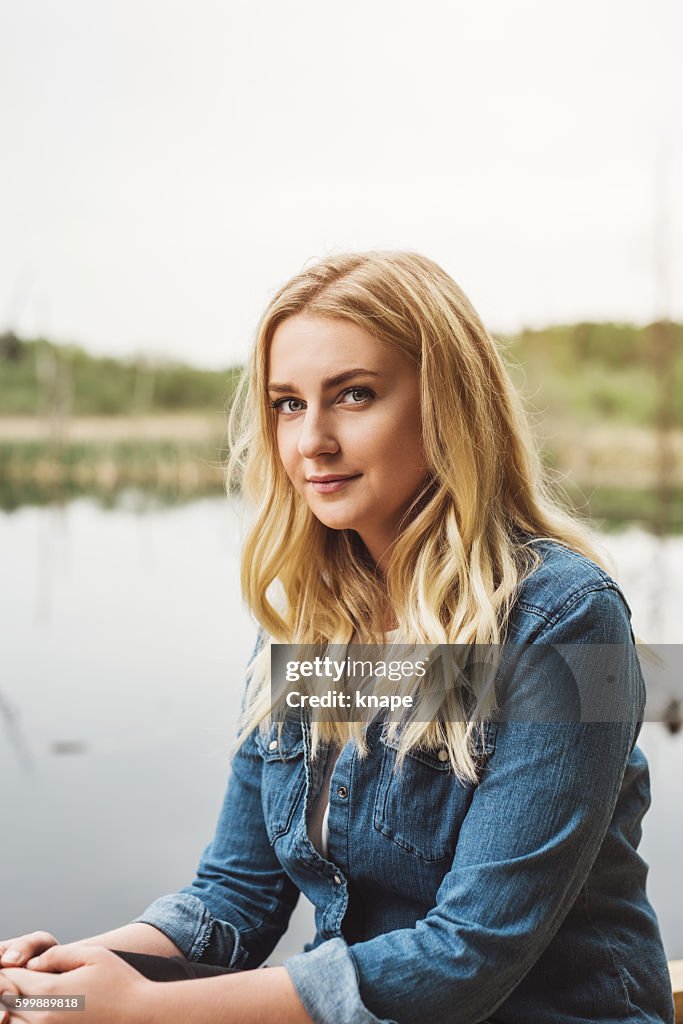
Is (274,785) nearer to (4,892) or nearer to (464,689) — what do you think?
(464,689)

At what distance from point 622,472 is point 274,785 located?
2534 mm

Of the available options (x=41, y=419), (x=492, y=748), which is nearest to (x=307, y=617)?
(x=492, y=748)

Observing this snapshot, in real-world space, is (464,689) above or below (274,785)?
above

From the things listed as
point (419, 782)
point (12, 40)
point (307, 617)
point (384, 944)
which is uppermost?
point (12, 40)

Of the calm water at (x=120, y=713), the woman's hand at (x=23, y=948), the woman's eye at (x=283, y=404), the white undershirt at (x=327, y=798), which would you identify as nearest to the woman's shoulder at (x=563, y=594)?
the white undershirt at (x=327, y=798)

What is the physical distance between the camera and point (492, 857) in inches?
34.7

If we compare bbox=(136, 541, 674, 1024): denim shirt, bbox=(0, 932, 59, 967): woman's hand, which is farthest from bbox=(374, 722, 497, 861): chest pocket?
bbox=(0, 932, 59, 967): woman's hand

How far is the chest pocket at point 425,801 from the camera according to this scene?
98cm

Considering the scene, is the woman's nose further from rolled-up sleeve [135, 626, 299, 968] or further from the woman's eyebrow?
rolled-up sleeve [135, 626, 299, 968]

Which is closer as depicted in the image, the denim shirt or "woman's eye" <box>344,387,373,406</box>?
the denim shirt

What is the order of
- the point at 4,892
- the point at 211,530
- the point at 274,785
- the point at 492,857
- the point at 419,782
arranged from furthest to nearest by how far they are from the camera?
1. the point at 211,530
2. the point at 4,892
3. the point at 274,785
4. the point at 419,782
5. the point at 492,857

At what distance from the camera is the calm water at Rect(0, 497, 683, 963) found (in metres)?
2.55

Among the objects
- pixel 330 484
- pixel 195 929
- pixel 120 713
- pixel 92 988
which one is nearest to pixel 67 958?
A: pixel 92 988

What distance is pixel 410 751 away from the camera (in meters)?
1.02
